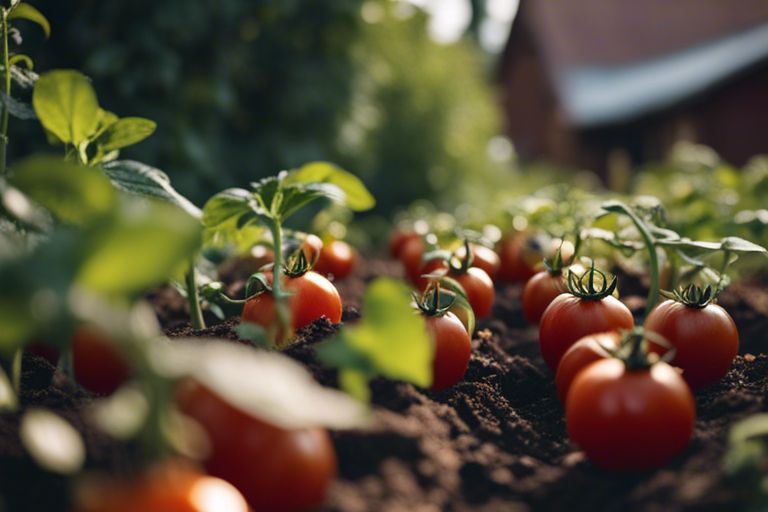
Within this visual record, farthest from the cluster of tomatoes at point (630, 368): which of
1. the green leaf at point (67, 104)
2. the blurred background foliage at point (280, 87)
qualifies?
the blurred background foliage at point (280, 87)

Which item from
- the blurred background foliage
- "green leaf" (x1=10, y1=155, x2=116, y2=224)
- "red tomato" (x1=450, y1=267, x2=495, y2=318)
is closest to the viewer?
"green leaf" (x1=10, y1=155, x2=116, y2=224)

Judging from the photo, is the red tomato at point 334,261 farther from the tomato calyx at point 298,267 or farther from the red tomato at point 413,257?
the tomato calyx at point 298,267

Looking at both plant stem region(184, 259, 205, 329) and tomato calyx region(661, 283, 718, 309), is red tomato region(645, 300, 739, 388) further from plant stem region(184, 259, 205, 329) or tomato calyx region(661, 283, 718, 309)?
plant stem region(184, 259, 205, 329)

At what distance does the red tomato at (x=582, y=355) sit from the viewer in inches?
55.3

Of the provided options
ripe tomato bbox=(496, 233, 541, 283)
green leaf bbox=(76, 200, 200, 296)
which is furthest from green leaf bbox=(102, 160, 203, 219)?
ripe tomato bbox=(496, 233, 541, 283)

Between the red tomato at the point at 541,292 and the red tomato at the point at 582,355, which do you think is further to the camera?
the red tomato at the point at 541,292

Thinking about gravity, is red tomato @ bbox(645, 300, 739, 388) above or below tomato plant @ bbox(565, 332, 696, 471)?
above

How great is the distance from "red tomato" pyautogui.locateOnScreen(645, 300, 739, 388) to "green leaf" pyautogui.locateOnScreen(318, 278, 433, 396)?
0.81 meters

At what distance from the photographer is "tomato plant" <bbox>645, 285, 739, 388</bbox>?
1.59m

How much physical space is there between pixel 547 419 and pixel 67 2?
359 centimetres

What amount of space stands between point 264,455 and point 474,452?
0.45 meters

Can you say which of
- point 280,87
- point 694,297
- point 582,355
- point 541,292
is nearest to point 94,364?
point 582,355

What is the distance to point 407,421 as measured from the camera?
1.28 m

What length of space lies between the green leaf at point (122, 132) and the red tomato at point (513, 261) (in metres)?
1.57
